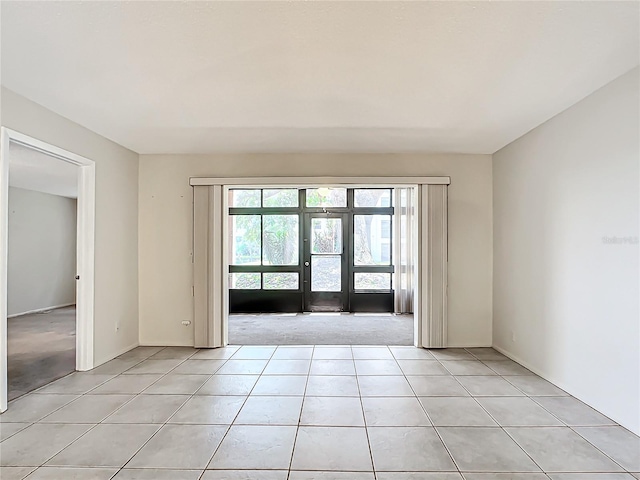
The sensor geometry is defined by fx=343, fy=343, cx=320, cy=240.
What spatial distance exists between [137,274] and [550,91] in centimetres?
472

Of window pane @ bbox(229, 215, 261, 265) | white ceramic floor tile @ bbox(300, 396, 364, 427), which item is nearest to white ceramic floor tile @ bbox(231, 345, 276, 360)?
white ceramic floor tile @ bbox(300, 396, 364, 427)

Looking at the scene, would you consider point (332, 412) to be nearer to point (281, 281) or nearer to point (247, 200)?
point (281, 281)

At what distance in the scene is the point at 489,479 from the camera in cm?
187

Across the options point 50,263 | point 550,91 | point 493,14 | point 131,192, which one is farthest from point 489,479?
point 50,263

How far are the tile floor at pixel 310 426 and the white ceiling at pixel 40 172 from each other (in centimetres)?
269

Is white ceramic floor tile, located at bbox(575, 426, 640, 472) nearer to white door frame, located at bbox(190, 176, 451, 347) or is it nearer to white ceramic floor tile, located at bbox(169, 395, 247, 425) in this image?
white door frame, located at bbox(190, 176, 451, 347)

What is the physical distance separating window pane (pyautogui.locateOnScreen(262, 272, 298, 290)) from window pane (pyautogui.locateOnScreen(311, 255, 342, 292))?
0.39 meters

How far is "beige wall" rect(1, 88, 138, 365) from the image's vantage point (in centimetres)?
342

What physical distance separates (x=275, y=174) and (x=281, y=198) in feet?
8.80

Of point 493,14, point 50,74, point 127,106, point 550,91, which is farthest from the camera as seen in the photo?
point 127,106

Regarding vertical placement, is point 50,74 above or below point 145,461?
above

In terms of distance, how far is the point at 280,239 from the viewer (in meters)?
7.04

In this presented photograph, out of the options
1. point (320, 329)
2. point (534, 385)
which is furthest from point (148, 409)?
point (534, 385)

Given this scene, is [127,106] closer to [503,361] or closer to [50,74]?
[50,74]
